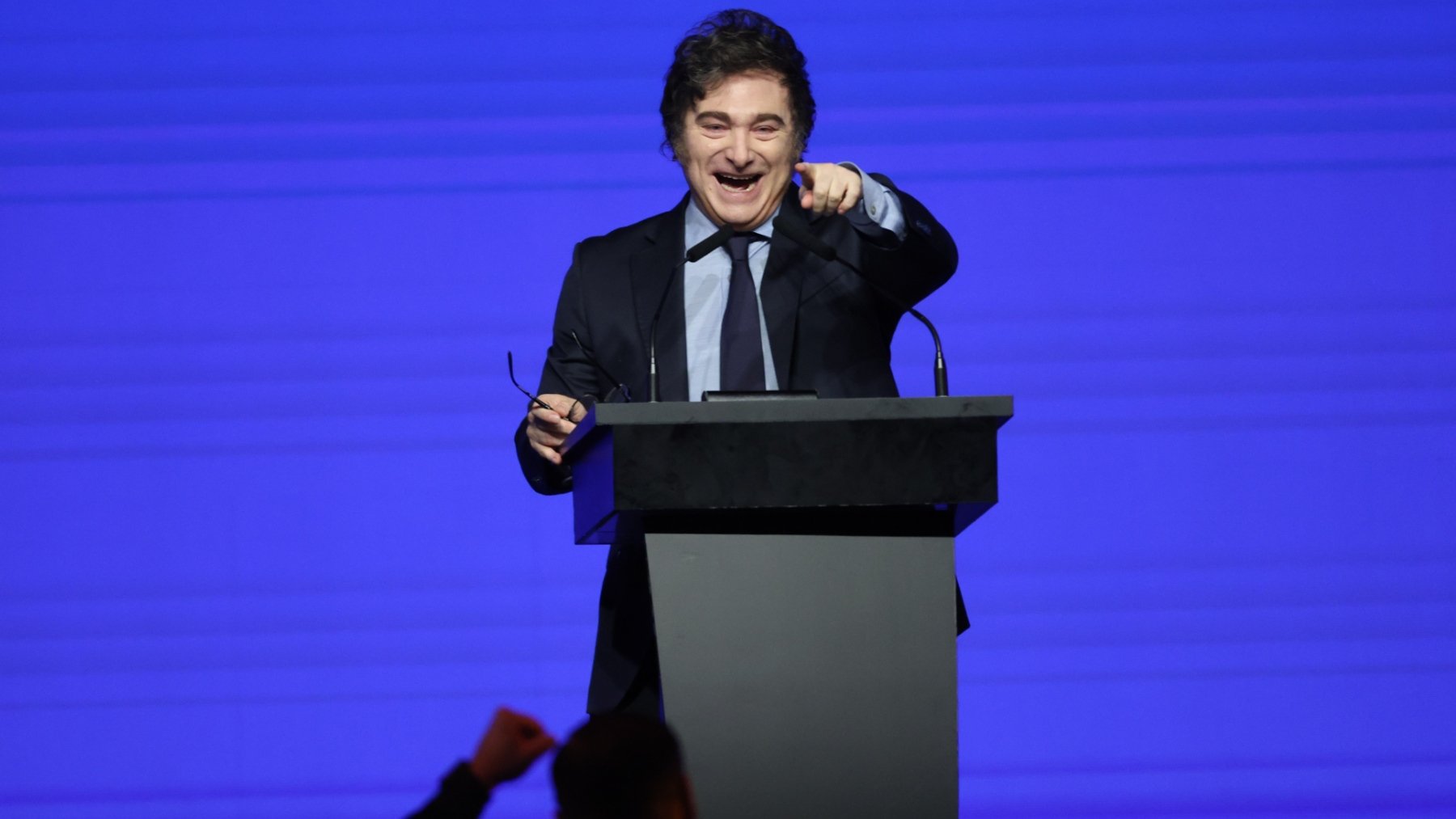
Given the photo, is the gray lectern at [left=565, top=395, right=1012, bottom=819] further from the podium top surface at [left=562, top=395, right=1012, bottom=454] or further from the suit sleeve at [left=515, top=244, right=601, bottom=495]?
the suit sleeve at [left=515, top=244, right=601, bottom=495]

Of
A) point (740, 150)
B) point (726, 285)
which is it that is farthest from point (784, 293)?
point (740, 150)

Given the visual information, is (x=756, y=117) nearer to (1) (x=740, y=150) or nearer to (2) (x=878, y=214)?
(1) (x=740, y=150)

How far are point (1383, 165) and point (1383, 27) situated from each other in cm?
33

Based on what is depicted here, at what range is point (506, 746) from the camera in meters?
1.25

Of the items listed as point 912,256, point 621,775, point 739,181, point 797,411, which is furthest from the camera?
point 739,181

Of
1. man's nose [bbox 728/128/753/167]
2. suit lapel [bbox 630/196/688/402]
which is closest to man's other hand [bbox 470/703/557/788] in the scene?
suit lapel [bbox 630/196/688/402]

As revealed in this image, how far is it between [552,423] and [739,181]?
0.47 meters

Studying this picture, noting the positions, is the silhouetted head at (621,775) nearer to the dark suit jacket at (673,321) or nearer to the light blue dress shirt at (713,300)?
the dark suit jacket at (673,321)

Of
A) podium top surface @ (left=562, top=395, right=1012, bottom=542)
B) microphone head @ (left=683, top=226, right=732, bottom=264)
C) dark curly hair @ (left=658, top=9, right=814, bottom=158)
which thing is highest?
dark curly hair @ (left=658, top=9, right=814, bottom=158)

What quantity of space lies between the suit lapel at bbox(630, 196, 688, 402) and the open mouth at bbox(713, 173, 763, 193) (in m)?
0.10

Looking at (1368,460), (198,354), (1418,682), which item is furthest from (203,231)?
(1418,682)

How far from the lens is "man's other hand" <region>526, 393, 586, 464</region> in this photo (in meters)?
1.83

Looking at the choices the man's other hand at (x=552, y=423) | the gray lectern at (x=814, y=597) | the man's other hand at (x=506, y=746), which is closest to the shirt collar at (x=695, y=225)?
the man's other hand at (x=552, y=423)

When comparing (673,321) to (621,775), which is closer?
(621,775)
